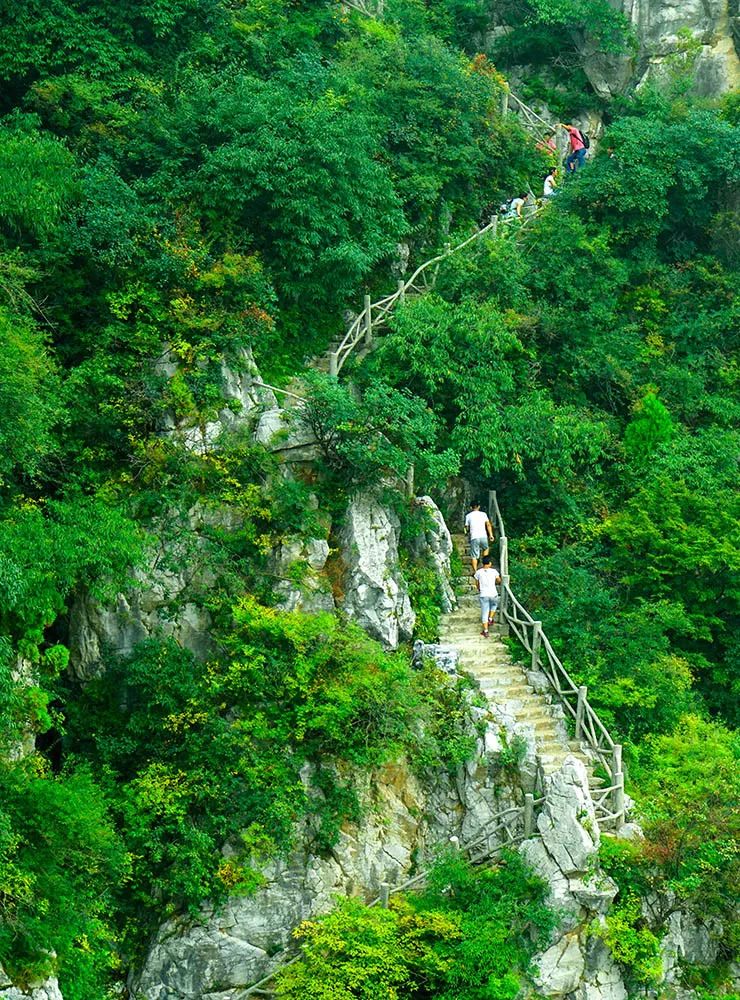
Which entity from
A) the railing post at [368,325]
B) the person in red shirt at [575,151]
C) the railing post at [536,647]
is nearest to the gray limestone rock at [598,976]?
the railing post at [536,647]

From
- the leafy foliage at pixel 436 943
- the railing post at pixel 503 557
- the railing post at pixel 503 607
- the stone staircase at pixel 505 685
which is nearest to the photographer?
the leafy foliage at pixel 436 943

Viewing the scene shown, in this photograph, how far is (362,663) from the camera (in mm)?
17875

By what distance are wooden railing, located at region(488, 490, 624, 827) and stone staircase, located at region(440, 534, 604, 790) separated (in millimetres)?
194

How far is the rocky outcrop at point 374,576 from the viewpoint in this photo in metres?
19.1

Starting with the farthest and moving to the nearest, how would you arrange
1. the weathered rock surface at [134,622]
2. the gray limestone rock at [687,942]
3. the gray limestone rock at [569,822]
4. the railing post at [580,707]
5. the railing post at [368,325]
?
1. the railing post at [368,325]
2. the railing post at [580,707]
3. the weathered rock surface at [134,622]
4. the gray limestone rock at [687,942]
5. the gray limestone rock at [569,822]

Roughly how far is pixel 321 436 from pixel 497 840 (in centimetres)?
630

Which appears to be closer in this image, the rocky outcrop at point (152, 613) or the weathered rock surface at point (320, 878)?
the weathered rock surface at point (320, 878)

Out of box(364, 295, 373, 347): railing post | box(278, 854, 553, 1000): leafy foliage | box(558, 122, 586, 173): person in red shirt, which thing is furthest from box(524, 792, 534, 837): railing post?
box(558, 122, 586, 173): person in red shirt

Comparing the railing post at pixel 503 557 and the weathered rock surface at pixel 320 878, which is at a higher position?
the railing post at pixel 503 557

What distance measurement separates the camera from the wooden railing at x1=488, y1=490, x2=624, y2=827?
17.9m

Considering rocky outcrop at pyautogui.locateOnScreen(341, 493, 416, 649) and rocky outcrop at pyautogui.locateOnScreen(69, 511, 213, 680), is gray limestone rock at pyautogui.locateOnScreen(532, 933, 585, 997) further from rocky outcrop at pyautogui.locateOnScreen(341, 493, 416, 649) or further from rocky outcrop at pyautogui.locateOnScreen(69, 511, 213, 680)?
rocky outcrop at pyautogui.locateOnScreen(69, 511, 213, 680)

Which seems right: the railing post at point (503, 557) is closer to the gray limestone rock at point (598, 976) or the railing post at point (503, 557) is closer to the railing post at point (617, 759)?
the railing post at point (617, 759)

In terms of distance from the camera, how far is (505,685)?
1975 centimetres

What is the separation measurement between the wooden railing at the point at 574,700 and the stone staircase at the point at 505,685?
19cm
